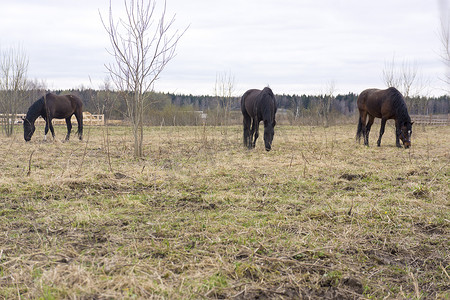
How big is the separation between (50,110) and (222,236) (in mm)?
11734

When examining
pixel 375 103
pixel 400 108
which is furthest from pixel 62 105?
pixel 400 108

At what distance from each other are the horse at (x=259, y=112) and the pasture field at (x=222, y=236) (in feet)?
12.2

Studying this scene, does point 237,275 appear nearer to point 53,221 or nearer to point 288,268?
point 288,268

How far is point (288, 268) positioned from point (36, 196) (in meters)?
3.53

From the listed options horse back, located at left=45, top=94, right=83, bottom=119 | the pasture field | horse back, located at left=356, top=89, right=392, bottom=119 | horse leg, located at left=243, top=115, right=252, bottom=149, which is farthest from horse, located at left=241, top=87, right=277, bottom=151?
horse back, located at left=45, top=94, right=83, bottom=119

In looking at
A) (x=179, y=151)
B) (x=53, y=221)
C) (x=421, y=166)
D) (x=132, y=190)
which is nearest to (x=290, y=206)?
(x=132, y=190)

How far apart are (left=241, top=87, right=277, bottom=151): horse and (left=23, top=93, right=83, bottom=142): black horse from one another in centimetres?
655

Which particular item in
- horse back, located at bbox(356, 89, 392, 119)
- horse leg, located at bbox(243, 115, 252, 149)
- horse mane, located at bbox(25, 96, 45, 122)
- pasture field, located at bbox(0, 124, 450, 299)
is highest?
horse back, located at bbox(356, 89, 392, 119)

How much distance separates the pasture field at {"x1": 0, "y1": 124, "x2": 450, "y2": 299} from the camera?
252 cm

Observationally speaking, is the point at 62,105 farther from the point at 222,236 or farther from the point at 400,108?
the point at 222,236

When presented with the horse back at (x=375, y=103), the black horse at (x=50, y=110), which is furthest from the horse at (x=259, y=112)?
the black horse at (x=50, y=110)

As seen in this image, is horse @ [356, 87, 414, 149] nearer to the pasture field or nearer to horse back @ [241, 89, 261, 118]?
horse back @ [241, 89, 261, 118]

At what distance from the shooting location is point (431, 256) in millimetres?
3162

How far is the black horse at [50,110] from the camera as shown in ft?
42.6
